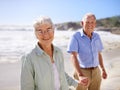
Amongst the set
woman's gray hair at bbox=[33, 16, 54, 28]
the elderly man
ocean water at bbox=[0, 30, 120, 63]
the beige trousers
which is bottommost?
ocean water at bbox=[0, 30, 120, 63]

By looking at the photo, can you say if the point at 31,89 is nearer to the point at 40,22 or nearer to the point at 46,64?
the point at 46,64

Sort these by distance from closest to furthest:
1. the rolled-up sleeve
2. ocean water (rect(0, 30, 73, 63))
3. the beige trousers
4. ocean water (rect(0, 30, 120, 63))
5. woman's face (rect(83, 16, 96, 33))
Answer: the rolled-up sleeve → woman's face (rect(83, 16, 96, 33)) → the beige trousers → ocean water (rect(0, 30, 73, 63)) → ocean water (rect(0, 30, 120, 63))

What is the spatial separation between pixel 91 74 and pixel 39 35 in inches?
84.8

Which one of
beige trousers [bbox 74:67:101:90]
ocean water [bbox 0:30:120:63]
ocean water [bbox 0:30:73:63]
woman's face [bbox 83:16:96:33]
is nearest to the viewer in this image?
woman's face [bbox 83:16:96:33]

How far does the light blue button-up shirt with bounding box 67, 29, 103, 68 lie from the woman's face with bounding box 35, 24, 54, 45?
1.82 metres

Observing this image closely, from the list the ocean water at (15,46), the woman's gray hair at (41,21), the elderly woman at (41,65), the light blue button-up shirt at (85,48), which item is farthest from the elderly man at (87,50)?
the ocean water at (15,46)

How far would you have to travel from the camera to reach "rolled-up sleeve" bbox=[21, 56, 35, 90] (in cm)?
289

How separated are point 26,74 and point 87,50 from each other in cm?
210

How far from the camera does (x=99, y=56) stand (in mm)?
5254

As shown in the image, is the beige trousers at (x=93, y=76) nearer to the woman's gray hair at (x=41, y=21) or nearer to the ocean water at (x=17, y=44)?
the woman's gray hair at (x=41, y=21)

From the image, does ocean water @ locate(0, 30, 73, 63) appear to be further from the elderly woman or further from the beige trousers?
the elderly woman

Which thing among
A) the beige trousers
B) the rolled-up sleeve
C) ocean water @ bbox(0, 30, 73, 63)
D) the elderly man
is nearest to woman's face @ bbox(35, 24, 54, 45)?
the rolled-up sleeve

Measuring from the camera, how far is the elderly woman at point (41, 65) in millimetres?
2902

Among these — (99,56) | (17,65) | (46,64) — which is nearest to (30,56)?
(46,64)
